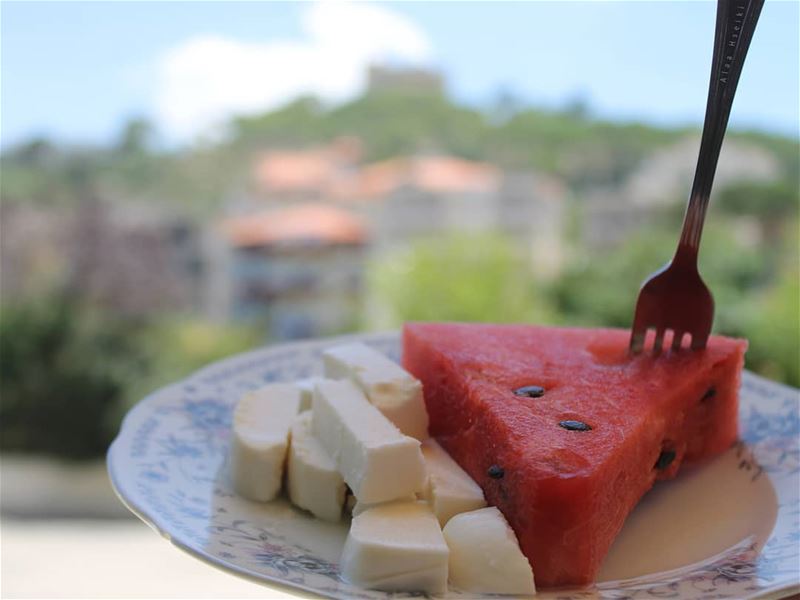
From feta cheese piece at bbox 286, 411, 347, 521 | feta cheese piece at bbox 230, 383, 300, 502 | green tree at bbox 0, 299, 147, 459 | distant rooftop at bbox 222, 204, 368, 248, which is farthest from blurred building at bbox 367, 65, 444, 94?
feta cheese piece at bbox 286, 411, 347, 521

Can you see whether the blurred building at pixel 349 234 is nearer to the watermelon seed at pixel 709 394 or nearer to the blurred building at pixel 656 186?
the blurred building at pixel 656 186

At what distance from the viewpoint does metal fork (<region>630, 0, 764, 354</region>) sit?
1096mm

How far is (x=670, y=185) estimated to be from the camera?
8.34 meters

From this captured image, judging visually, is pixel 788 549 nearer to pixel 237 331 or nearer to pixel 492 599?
pixel 492 599

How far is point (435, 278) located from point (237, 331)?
2.98 m

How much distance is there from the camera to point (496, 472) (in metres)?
1.00

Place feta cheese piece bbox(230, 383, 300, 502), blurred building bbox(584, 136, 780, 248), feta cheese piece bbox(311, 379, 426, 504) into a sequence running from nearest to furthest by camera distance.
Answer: feta cheese piece bbox(311, 379, 426, 504) < feta cheese piece bbox(230, 383, 300, 502) < blurred building bbox(584, 136, 780, 248)

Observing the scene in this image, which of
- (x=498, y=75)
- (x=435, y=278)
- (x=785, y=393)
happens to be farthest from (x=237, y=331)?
(x=785, y=393)

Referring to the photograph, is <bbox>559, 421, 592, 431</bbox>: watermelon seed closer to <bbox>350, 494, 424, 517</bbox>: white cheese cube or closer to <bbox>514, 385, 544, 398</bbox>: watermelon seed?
<bbox>514, 385, 544, 398</bbox>: watermelon seed

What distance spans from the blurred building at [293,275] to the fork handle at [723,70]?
8.33m

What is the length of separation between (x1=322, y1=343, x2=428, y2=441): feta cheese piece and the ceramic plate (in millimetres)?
195

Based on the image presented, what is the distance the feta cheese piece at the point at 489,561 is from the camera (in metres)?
0.86

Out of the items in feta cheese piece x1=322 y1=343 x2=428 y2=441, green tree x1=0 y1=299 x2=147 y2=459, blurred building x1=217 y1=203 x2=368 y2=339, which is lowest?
green tree x1=0 y1=299 x2=147 y2=459

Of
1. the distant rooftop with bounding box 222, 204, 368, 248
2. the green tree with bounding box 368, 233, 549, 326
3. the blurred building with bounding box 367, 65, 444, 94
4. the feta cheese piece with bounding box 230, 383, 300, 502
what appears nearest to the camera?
the feta cheese piece with bounding box 230, 383, 300, 502
